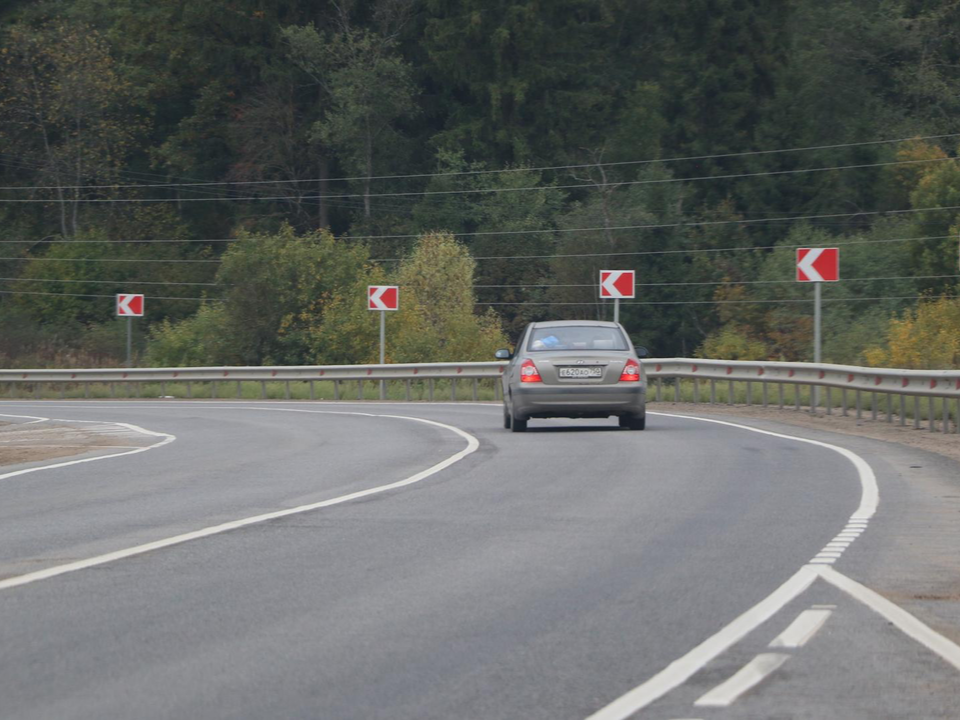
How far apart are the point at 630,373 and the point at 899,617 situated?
13884 mm

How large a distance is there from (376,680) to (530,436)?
14736mm

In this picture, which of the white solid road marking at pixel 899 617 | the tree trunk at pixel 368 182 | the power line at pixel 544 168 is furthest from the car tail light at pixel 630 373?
the tree trunk at pixel 368 182

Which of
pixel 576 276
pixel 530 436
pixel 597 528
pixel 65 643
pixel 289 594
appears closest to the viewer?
pixel 65 643

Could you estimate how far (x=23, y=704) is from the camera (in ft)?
19.4

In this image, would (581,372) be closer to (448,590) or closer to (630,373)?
(630,373)

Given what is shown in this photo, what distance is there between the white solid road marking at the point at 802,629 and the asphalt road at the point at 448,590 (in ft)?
0.16

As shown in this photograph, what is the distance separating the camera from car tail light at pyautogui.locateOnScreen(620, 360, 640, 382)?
21.5m

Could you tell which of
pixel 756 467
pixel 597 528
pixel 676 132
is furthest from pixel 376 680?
pixel 676 132

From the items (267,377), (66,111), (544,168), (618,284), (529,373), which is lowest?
(267,377)

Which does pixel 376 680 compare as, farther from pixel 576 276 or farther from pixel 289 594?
pixel 576 276

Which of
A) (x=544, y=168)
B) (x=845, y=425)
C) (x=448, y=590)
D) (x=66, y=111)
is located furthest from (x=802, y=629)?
(x=66, y=111)

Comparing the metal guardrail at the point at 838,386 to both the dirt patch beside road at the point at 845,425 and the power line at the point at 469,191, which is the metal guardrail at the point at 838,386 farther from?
the power line at the point at 469,191

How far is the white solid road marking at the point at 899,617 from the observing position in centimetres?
697

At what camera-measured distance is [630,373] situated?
2158 cm
